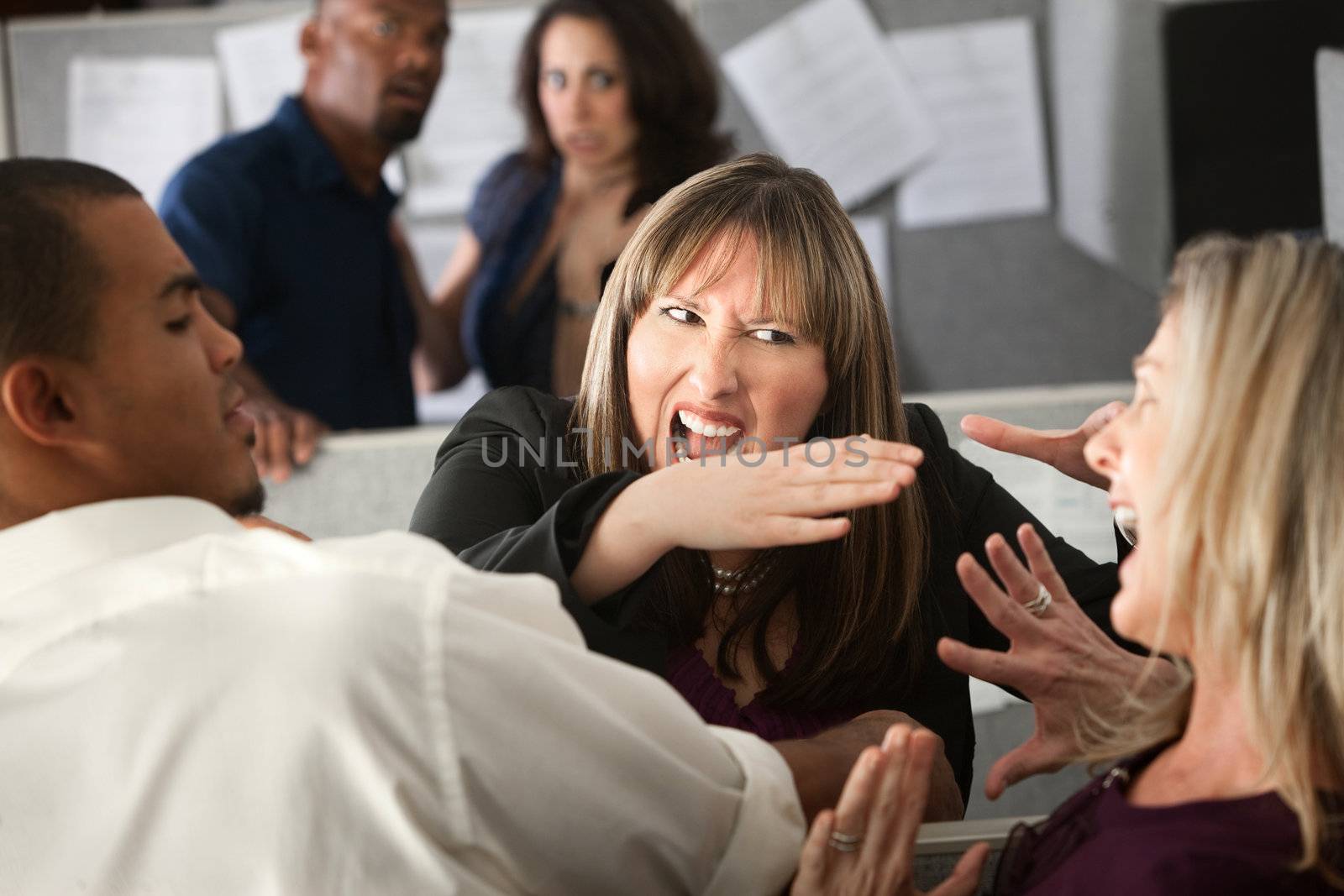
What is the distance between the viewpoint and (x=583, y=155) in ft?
7.82

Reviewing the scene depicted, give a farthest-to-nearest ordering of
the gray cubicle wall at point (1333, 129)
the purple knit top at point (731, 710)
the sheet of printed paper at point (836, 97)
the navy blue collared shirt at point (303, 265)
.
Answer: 1. the sheet of printed paper at point (836, 97)
2. the navy blue collared shirt at point (303, 265)
3. the gray cubicle wall at point (1333, 129)
4. the purple knit top at point (731, 710)

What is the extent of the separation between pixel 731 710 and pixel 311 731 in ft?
1.53

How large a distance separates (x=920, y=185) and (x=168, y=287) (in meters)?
2.00

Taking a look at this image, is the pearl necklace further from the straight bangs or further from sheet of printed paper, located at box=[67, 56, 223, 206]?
sheet of printed paper, located at box=[67, 56, 223, 206]

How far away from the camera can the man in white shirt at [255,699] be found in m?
0.67

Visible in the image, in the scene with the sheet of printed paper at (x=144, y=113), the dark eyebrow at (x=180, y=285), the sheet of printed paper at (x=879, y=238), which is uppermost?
the sheet of printed paper at (x=144, y=113)

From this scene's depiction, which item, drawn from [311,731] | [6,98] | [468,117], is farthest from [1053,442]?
[6,98]

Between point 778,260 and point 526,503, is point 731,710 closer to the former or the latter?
point 526,503

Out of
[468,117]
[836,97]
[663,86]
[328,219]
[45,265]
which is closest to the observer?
[45,265]

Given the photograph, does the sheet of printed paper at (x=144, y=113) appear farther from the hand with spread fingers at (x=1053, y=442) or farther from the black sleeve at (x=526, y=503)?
the hand with spread fingers at (x=1053, y=442)

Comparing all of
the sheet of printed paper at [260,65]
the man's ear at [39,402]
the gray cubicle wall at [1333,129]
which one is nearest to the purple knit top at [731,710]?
the man's ear at [39,402]

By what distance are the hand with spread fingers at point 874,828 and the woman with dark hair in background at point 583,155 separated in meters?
1.54

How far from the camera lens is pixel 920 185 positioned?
8.52ft

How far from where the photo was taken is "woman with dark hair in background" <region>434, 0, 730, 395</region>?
2.30 meters
